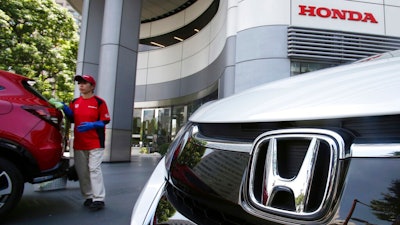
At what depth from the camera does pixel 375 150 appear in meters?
0.86

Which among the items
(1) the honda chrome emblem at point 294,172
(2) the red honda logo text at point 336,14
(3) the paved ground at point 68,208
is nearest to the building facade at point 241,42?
(2) the red honda logo text at point 336,14

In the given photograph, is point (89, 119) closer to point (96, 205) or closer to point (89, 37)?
point (96, 205)

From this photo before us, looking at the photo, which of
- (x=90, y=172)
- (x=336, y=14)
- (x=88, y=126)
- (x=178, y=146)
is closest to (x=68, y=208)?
(x=90, y=172)

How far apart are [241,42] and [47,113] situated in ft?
22.1

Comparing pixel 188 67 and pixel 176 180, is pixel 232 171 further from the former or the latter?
pixel 188 67

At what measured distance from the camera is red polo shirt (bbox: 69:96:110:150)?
14.1 feet

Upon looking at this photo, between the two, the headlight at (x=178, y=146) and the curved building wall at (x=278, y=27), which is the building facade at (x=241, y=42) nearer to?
the curved building wall at (x=278, y=27)

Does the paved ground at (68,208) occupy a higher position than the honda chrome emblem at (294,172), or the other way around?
the honda chrome emblem at (294,172)

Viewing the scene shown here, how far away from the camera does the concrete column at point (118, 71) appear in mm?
11172

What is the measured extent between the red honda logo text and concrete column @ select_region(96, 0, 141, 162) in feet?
18.1

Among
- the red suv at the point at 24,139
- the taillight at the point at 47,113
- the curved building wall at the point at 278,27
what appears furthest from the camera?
the curved building wall at the point at 278,27

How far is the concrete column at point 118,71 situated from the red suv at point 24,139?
705cm

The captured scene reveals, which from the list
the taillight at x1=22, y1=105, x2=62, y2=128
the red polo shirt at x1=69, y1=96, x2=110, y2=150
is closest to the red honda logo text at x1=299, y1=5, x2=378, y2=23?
the red polo shirt at x1=69, y1=96, x2=110, y2=150

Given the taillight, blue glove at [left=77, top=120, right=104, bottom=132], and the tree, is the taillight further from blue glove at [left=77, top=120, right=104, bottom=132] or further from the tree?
the tree
